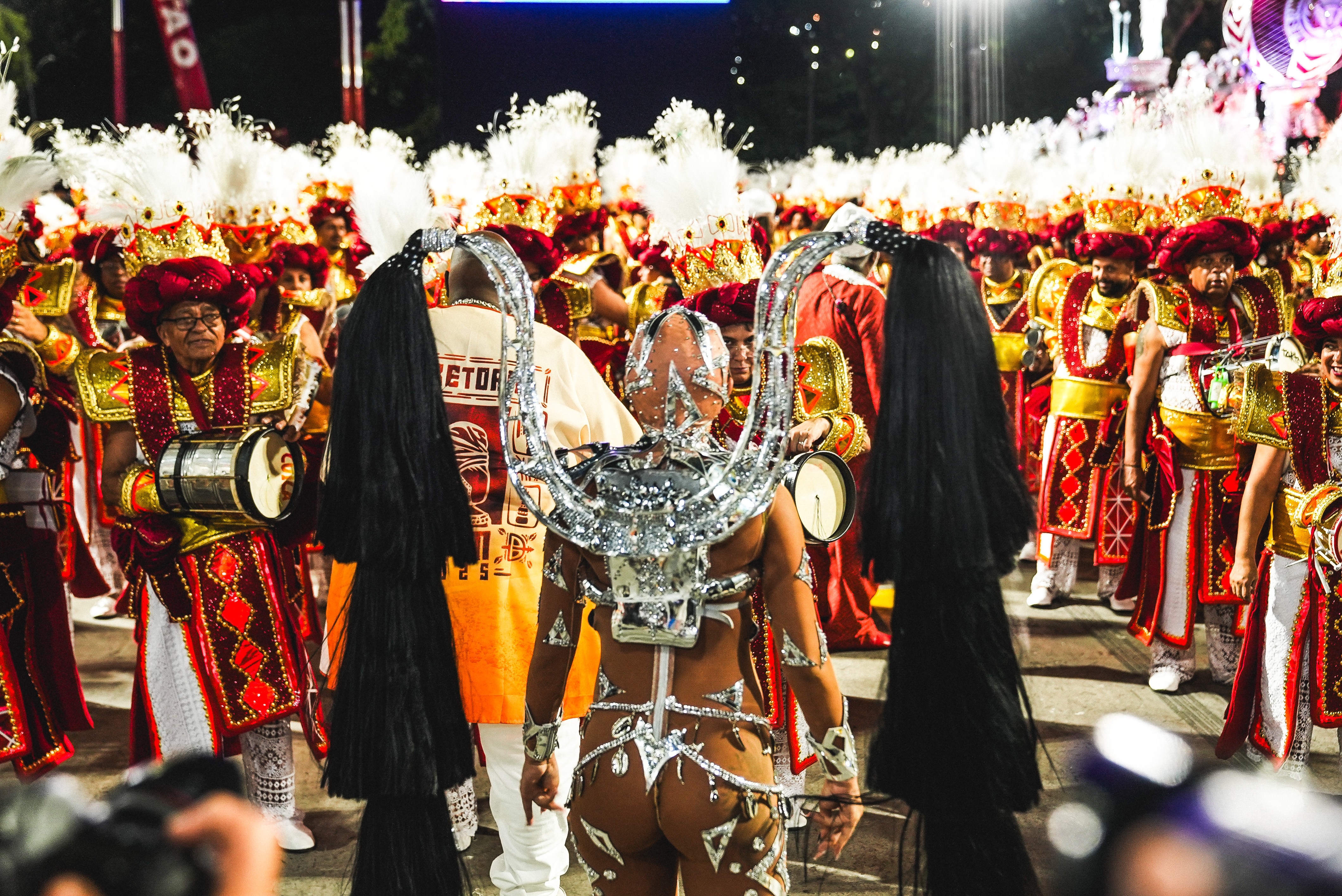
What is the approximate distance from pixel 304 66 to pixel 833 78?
1080 centimetres

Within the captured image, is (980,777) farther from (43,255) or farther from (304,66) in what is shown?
(304,66)

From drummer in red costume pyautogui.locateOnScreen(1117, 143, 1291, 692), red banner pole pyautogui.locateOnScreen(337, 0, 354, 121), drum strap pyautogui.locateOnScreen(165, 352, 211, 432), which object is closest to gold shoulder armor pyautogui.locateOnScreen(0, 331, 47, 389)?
drum strap pyautogui.locateOnScreen(165, 352, 211, 432)

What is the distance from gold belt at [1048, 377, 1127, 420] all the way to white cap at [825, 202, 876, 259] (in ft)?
6.74

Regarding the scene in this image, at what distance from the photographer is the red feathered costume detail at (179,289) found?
3521 mm

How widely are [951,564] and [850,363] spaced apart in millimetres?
2884

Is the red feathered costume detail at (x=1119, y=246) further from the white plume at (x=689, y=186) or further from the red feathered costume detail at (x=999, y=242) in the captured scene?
the white plume at (x=689, y=186)

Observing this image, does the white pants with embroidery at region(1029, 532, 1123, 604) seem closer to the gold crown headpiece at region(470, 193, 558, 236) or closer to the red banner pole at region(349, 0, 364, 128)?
the gold crown headpiece at region(470, 193, 558, 236)

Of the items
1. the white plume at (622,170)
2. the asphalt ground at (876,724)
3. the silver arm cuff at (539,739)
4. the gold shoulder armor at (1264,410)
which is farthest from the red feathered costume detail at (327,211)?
the silver arm cuff at (539,739)

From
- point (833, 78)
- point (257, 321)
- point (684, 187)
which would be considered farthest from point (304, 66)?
point (684, 187)

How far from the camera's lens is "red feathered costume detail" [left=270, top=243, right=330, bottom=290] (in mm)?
6375

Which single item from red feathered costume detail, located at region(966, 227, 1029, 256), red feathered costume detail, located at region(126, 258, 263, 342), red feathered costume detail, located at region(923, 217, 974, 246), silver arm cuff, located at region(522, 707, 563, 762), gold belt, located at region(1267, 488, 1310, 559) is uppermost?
red feathered costume detail, located at region(923, 217, 974, 246)

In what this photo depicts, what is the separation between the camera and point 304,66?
2438 cm

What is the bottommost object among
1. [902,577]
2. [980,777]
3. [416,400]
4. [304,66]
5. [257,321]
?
[980,777]

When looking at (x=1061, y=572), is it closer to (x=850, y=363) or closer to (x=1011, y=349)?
(x=1011, y=349)
